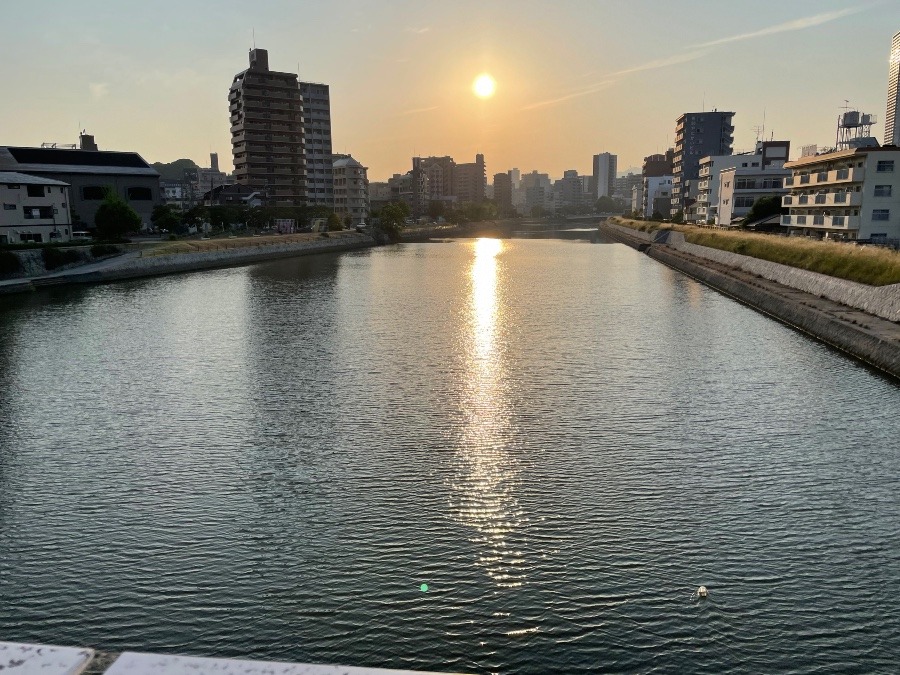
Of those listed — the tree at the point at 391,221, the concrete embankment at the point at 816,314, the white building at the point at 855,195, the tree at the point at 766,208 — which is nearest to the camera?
the concrete embankment at the point at 816,314

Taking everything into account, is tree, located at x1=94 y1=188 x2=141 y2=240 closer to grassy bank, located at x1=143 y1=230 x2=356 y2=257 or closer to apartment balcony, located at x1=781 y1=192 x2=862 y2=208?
grassy bank, located at x1=143 y1=230 x2=356 y2=257

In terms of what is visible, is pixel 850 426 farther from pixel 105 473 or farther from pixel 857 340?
pixel 105 473

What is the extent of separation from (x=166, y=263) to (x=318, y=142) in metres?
89.9

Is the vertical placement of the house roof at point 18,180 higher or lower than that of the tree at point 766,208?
higher

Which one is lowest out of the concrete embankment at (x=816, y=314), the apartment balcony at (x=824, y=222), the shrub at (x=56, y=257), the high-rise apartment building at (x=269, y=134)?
the concrete embankment at (x=816, y=314)

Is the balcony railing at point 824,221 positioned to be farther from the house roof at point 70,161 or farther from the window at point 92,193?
the window at point 92,193

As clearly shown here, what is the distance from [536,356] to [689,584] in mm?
16828

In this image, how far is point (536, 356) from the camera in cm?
2664

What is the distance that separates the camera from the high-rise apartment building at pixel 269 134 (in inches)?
4722

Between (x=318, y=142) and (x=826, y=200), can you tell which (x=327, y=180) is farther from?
(x=826, y=200)

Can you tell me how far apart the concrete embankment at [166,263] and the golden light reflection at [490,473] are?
39935 mm

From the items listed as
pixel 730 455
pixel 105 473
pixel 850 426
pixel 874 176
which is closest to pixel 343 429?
pixel 105 473

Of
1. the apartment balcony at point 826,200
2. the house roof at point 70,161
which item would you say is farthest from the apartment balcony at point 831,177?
the house roof at point 70,161

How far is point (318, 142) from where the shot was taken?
145 metres
